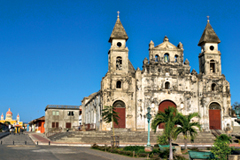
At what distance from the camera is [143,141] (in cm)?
3762

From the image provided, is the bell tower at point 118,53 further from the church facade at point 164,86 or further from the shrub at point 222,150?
the shrub at point 222,150

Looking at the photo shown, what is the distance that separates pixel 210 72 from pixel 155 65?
9.26 m

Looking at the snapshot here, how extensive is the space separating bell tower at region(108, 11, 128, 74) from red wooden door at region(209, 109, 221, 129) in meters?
15.3

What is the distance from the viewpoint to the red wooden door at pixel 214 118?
1818 inches

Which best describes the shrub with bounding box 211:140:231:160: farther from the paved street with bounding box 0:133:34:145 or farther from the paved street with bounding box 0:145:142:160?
the paved street with bounding box 0:133:34:145

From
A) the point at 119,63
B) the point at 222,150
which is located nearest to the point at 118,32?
the point at 119,63

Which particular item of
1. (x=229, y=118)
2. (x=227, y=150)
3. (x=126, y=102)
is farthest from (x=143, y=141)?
(x=227, y=150)

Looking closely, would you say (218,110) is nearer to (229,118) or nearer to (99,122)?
(229,118)

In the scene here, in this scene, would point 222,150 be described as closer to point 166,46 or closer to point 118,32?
point 166,46

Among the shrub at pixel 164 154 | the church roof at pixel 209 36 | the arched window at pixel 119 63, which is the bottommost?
the shrub at pixel 164 154

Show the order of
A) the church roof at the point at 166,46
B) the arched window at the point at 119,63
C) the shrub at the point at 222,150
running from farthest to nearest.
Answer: the church roof at the point at 166,46 → the arched window at the point at 119,63 → the shrub at the point at 222,150

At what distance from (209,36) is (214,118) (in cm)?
1343

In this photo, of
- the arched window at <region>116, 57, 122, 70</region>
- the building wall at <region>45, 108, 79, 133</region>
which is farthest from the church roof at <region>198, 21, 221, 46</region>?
the building wall at <region>45, 108, 79, 133</region>

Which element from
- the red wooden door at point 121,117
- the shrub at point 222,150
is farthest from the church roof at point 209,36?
the shrub at point 222,150
